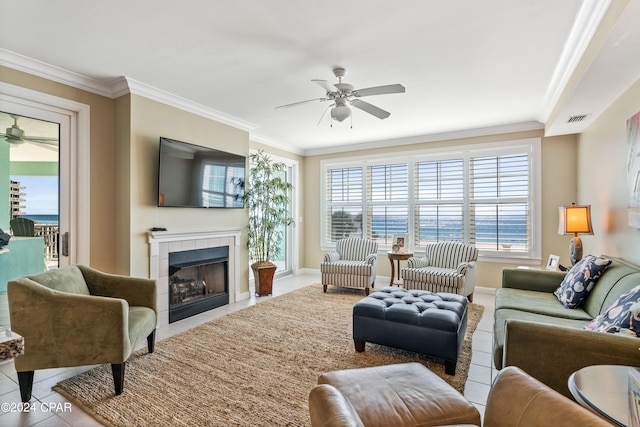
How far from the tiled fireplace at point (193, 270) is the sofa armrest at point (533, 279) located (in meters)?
3.48

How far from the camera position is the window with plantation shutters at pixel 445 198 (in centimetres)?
482

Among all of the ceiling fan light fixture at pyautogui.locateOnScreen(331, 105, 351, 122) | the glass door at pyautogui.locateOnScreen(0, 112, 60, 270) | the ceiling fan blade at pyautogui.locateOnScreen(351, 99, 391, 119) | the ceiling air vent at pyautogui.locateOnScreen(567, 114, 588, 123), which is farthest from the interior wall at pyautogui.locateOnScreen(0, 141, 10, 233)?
the ceiling air vent at pyautogui.locateOnScreen(567, 114, 588, 123)

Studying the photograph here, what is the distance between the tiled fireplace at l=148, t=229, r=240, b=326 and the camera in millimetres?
3613

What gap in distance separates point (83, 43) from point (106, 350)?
7.92 ft

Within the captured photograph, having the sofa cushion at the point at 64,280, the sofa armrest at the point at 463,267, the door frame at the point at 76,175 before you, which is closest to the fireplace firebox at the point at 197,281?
the door frame at the point at 76,175

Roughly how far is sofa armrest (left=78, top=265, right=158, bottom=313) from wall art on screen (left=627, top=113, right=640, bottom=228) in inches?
161

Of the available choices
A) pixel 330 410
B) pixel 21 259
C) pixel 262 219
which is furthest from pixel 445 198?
pixel 21 259

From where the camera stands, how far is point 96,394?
2186 mm

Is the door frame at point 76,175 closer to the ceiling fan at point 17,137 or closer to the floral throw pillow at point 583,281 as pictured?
the ceiling fan at point 17,137

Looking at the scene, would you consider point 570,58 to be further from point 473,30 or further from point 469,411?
point 469,411

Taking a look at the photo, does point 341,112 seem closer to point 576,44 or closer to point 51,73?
point 576,44

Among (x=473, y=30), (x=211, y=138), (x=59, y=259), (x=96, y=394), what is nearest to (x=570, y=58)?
(x=473, y=30)

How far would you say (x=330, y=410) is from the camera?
1121 millimetres

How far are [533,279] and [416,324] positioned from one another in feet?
5.36
